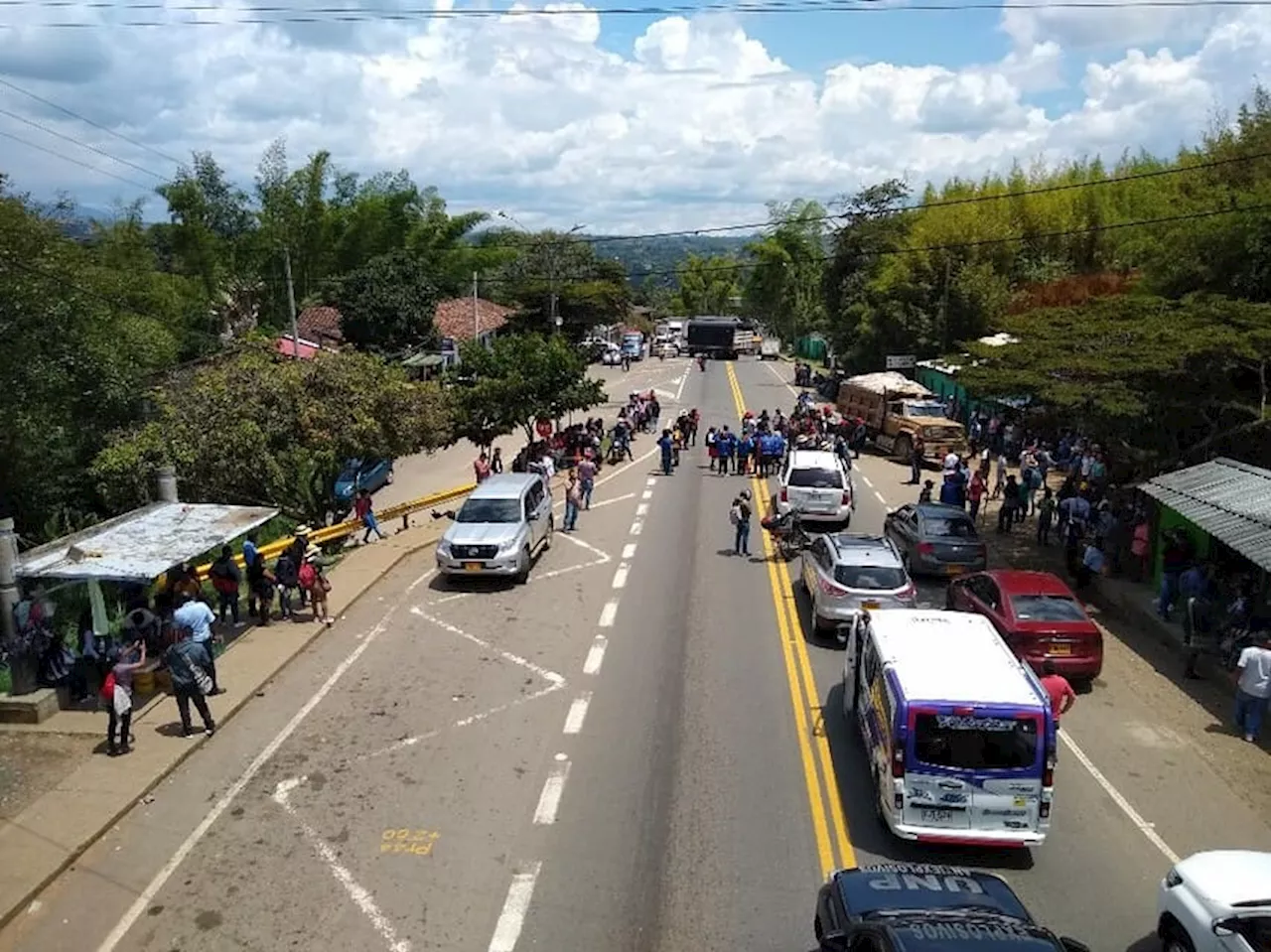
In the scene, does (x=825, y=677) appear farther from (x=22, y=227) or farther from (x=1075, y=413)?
(x=22, y=227)

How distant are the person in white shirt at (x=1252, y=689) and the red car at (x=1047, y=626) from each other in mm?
1854

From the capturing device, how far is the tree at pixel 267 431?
2378cm

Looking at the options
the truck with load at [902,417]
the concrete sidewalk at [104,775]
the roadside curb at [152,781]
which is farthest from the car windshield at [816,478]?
the truck with load at [902,417]

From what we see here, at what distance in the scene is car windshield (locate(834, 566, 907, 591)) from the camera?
55.4ft

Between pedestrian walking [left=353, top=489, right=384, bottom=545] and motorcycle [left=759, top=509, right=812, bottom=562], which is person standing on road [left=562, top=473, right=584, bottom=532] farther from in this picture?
motorcycle [left=759, top=509, right=812, bottom=562]

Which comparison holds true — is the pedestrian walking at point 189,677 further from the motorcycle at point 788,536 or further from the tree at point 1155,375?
the tree at point 1155,375

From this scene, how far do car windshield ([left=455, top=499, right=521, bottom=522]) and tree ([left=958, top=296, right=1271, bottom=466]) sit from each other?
10665 millimetres

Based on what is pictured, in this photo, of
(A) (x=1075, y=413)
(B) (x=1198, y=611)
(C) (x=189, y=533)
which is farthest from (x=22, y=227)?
(B) (x=1198, y=611)

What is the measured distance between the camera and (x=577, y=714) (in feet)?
47.6

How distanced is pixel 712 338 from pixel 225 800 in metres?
78.8

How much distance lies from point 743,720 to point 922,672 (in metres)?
3.78

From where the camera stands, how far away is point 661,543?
2491 cm

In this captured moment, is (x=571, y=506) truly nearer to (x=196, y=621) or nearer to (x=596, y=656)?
(x=596, y=656)

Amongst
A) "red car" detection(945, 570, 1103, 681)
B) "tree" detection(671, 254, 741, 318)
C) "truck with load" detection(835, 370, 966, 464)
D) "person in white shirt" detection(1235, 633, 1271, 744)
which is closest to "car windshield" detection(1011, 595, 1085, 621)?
"red car" detection(945, 570, 1103, 681)
